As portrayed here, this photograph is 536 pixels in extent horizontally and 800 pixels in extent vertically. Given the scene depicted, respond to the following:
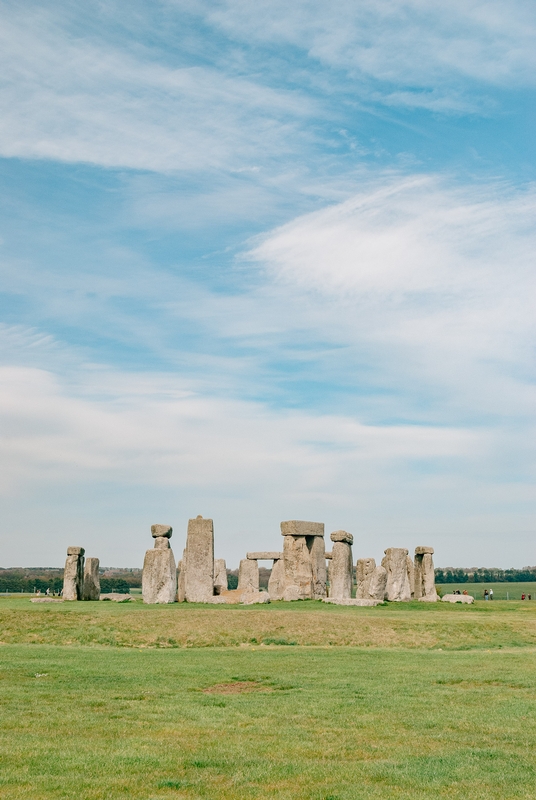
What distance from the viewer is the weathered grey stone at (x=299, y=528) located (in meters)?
36.2

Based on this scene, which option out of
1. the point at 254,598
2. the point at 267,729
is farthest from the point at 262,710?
the point at 254,598

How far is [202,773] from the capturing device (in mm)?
8156

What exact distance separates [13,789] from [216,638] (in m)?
13.9

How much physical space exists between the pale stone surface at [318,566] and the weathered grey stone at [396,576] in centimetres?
292

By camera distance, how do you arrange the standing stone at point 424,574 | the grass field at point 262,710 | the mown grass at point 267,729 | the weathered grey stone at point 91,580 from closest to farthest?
the mown grass at point 267,729
the grass field at point 262,710
the weathered grey stone at point 91,580
the standing stone at point 424,574

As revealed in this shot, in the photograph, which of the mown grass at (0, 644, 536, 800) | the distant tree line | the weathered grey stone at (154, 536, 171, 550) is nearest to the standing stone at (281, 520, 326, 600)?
the weathered grey stone at (154, 536, 171, 550)

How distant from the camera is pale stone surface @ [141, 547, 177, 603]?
30969 millimetres

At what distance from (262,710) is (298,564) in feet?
80.8

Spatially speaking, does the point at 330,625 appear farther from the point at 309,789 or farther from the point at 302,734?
the point at 309,789

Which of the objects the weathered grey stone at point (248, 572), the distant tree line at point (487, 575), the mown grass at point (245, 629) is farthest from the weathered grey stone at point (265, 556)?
the distant tree line at point (487, 575)

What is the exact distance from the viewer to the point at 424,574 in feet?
131

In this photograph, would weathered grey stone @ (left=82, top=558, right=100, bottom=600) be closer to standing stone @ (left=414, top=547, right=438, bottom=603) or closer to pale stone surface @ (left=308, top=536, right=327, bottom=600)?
pale stone surface @ (left=308, top=536, right=327, bottom=600)

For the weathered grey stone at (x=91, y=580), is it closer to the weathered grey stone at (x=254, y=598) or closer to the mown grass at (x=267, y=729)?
the weathered grey stone at (x=254, y=598)

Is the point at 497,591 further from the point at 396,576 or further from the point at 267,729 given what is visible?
the point at 267,729
